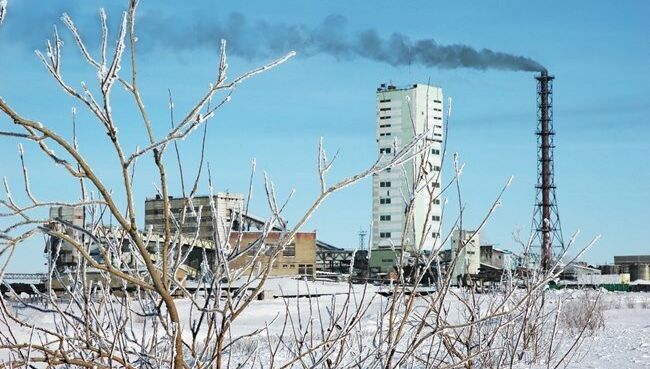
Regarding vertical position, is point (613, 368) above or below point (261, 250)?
below

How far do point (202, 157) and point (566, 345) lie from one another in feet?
51.1

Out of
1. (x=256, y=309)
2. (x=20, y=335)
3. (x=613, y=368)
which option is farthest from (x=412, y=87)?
(x=613, y=368)

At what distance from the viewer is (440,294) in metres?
3.57

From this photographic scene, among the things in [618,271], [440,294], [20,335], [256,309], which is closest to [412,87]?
[618,271]

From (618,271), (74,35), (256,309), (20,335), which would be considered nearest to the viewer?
(74,35)

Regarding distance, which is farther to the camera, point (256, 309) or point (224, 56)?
point (256, 309)

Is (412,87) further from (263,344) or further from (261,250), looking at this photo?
(261,250)

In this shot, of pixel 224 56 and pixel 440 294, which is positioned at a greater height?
pixel 224 56

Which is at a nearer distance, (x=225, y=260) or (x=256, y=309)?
(x=225, y=260)

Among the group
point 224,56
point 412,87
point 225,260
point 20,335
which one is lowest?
point 20,335

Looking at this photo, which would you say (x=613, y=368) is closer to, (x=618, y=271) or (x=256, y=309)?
(x=256, y=309)

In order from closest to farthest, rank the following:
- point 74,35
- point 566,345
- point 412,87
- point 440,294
Answer: point 74,35 < point 440,294 < point 566,345 < point 412,87

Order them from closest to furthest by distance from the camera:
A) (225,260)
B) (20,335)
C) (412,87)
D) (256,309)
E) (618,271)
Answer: (225,260)
(20,335)
(256,309)
(618,271)
(412,87)

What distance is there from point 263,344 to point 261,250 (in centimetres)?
1659
